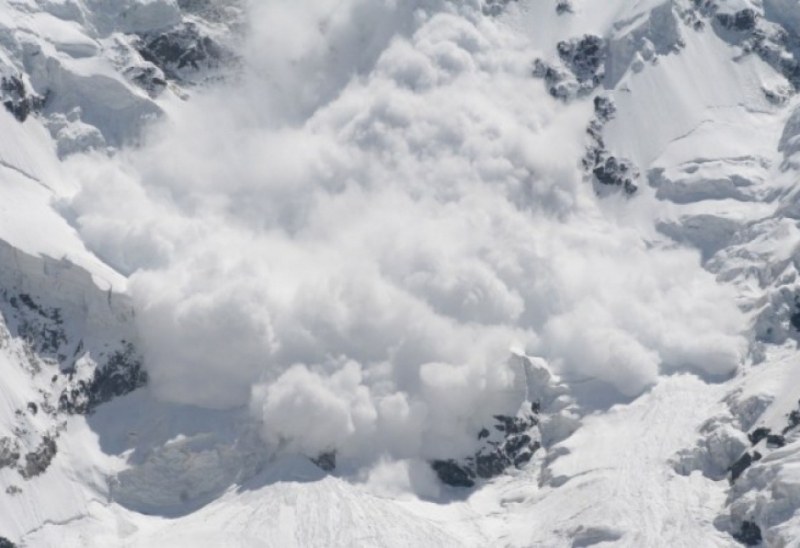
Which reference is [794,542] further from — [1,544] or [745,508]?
[1,544]

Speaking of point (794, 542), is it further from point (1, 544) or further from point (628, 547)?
point (1, 544)

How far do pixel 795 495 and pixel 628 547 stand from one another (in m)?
16.4

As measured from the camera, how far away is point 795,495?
646 ft

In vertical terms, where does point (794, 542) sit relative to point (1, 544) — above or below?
above

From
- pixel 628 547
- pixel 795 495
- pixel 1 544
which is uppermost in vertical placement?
pixel 795 495

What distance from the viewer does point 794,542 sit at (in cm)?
19275

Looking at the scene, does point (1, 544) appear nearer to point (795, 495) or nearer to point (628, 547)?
point (628, 547)

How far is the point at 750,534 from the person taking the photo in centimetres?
19900

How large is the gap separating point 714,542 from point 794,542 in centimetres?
943

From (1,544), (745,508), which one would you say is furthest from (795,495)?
(1,544)

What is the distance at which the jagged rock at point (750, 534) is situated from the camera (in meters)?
198

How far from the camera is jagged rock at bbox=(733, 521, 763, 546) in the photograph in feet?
651

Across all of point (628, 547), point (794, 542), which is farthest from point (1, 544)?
point (794, 542)

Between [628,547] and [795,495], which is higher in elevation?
[795,495]
